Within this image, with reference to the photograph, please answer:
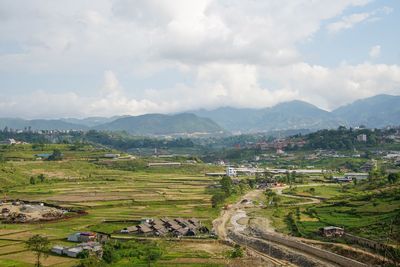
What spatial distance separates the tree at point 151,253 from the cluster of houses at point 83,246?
164 inches

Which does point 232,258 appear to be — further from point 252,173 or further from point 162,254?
point 252,173

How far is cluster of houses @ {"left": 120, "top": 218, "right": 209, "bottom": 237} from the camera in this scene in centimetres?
5257

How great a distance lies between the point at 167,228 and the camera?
54.0 m

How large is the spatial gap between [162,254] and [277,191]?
53485 millimetres

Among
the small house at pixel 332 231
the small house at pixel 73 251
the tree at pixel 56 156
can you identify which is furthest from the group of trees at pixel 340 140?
the small house at pixel 73 251

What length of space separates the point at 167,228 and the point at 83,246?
1223 centimetres

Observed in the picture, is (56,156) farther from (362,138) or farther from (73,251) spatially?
(362,138)

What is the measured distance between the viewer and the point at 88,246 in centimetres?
4409

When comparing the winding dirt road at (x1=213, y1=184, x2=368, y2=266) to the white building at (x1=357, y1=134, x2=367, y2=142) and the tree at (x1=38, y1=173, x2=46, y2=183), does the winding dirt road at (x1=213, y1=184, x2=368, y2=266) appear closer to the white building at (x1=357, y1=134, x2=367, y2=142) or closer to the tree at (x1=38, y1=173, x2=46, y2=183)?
the tree at (x1=38, y1=173, x2=46, y2=183)

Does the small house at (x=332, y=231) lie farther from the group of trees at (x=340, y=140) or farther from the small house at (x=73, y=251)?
the group of trees at (x=340, y=140)

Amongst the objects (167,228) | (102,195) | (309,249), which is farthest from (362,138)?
(309,249)

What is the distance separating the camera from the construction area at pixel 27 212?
60.7 m

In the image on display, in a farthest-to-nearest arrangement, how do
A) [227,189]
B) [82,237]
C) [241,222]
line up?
[227,189]
[241,222]
[82,237]

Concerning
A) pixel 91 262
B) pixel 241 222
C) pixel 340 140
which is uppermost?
pixel 340 140
